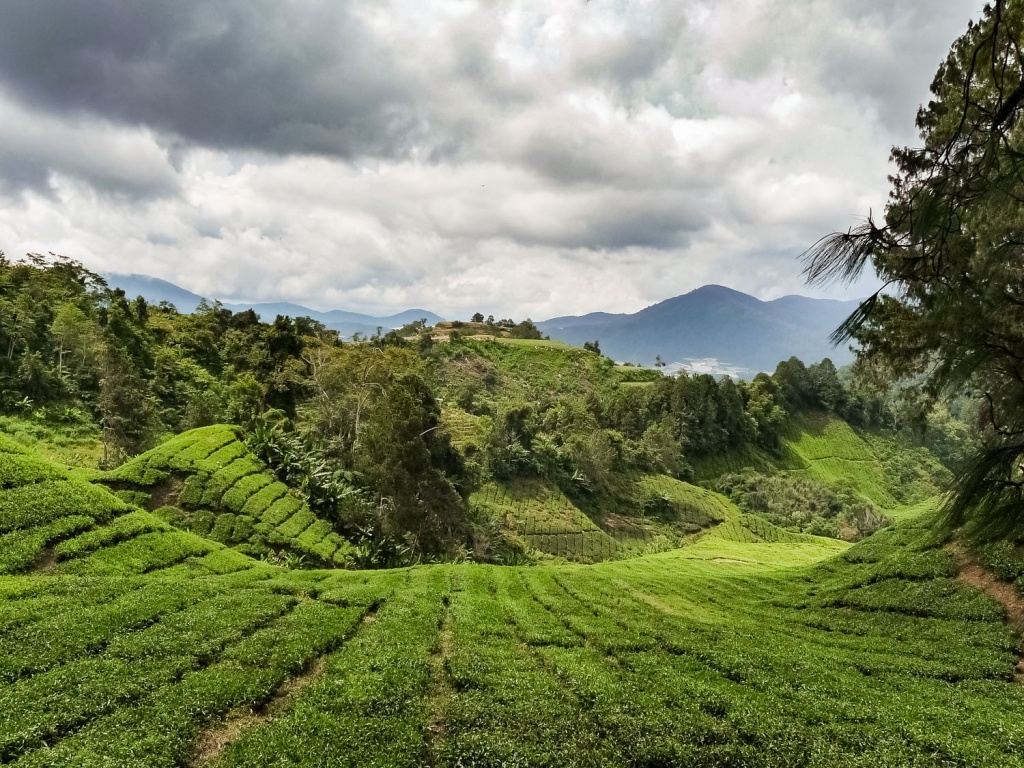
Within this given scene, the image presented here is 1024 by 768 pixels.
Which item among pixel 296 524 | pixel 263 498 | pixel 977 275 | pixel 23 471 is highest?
pixel 977 275

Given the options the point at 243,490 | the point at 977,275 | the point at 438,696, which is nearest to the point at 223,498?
the point at 243,490

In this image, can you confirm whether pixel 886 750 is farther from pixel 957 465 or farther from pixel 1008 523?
pixel 957 465

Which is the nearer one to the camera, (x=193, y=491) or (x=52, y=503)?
(x=52, y=503)

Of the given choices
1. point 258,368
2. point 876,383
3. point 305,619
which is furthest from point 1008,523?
point 258,368

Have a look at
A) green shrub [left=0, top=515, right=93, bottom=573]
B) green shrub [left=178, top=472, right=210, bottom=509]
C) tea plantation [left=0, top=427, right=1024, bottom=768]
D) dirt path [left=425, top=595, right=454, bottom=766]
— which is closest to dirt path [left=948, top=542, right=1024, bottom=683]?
tea plantation [left=0, top=427, right=1024, bottom=768]

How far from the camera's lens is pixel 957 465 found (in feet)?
20.2

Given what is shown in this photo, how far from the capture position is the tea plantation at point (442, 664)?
9328 mm

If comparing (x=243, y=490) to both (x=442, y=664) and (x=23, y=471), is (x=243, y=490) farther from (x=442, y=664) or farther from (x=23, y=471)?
(x=442, y=664)

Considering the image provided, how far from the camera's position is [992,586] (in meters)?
17.8

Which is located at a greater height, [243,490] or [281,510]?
[243,490]

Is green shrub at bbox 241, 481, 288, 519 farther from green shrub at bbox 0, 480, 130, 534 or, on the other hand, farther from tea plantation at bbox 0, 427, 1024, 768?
green shrub at bbox 0, 480, 130, 534

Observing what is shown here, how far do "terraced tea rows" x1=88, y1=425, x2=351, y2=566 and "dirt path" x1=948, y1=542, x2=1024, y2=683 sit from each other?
2647 cm

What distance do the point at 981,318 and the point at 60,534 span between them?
23387mm

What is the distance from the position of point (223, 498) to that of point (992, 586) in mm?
31609
